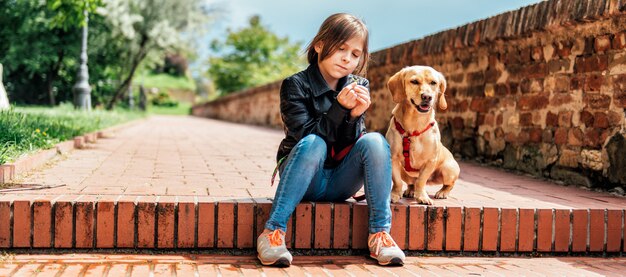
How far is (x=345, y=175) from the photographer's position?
3334mm

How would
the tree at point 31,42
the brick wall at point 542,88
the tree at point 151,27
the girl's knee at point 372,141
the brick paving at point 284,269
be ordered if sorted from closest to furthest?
the brick paving at point 284,269 < the girl's knee at point 372,141 < the brick wall at point 542,88 < the tree at point 31,42 < the tree at point 151,27

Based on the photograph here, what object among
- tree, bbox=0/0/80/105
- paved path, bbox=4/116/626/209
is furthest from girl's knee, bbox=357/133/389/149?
tree, bbox=0/0/80/105

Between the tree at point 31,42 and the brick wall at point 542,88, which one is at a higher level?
the tree at point 31,42

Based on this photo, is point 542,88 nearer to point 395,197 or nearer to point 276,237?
point 395,197

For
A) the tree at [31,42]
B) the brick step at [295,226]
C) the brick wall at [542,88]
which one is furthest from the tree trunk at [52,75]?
the brick step at [295,226]

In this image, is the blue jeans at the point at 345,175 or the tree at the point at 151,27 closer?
the blue jeans at the point at 345,175

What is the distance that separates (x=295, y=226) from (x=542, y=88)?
3071 mm

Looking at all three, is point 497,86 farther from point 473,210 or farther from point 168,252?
point 168,252

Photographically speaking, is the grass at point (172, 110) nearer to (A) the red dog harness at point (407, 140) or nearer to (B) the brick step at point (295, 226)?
(A) the red dog harness at point (407, 140)

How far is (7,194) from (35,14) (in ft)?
51.4

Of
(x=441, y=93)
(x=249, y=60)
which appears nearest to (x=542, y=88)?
(x=441, y=93)

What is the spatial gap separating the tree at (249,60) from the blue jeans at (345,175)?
130ft

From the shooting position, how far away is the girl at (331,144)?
312 cm

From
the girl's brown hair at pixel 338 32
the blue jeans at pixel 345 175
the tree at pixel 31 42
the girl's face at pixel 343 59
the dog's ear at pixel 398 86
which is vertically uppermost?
the tree at pixel 31 42
